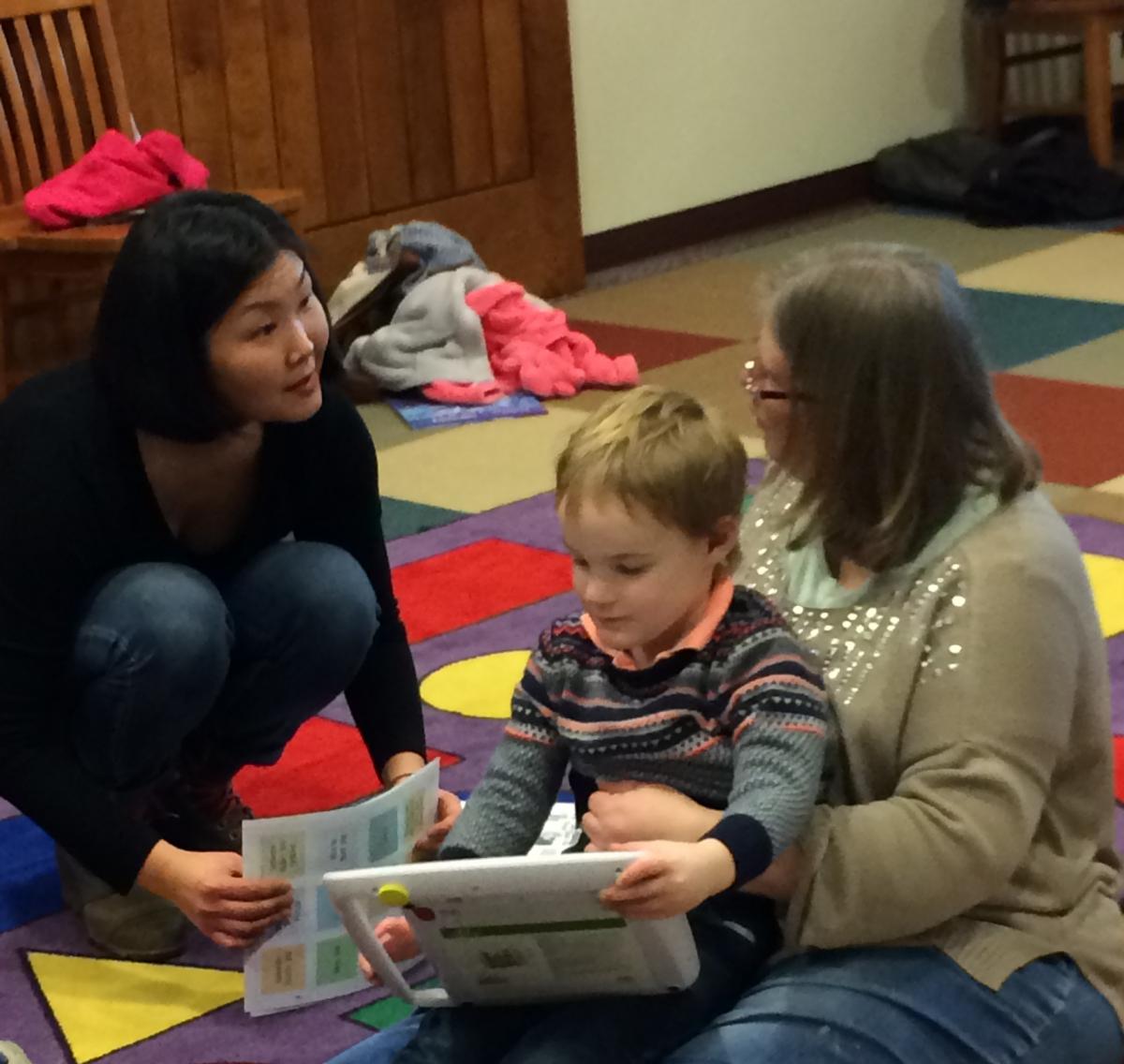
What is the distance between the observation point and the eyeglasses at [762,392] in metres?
1.31

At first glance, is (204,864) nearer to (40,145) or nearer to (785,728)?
(785,728)

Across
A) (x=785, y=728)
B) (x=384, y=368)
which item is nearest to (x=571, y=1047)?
(x=785, y=728)

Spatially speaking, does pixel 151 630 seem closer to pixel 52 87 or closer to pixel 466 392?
pixel 466 392

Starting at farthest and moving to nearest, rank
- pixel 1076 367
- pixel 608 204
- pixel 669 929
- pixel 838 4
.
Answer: pixel 838 4 < pixel 608 204 < pixel 1076 367 < pixel 669 929

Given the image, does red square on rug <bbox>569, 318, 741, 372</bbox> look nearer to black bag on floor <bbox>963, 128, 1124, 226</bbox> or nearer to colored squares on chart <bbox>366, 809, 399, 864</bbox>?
black bag on floor <bbox>963, 128, 1124, 226</bbox>

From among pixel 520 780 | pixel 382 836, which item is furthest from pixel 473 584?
pixel 520 780

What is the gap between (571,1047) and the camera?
1261 mm

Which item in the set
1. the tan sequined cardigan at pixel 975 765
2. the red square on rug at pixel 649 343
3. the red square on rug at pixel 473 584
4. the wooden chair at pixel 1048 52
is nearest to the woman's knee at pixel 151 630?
the tan sequined cardigan at pixel 975 765

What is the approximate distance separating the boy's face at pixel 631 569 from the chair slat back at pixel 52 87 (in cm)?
257

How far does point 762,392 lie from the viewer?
1.34 meters

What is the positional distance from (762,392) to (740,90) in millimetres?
4003

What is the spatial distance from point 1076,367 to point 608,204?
1.55 metres

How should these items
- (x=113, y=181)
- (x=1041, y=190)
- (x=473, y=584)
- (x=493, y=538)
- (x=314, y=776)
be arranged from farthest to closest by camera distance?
(x=1041, y=190) → (x=113, y=181) → (x=493, y=538) → (x=473, y=584) → (x=314, y=776)

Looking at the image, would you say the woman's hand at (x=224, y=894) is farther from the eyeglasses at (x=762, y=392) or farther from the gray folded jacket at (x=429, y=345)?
the gray folded jacket at (x=429, y=345)
